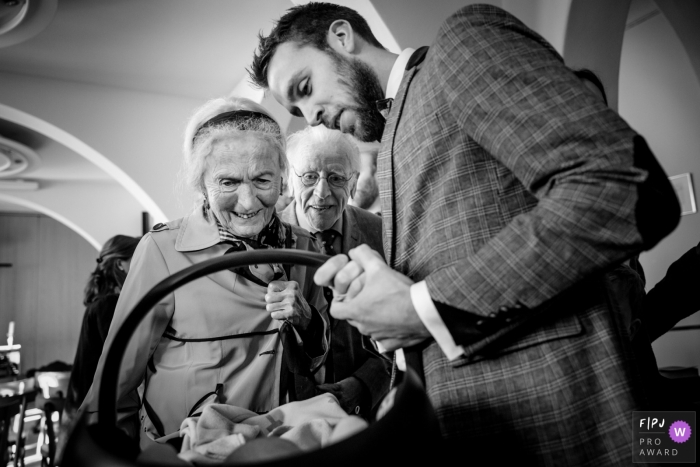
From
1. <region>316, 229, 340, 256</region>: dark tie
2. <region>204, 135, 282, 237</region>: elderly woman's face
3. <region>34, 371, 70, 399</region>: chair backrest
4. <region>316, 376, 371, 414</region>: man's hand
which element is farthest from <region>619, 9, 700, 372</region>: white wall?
<region>34, 371, 70, 399</region>: chair backrest

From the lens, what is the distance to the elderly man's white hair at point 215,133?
1460 mm

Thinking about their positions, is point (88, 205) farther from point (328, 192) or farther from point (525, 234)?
point (525, 234)

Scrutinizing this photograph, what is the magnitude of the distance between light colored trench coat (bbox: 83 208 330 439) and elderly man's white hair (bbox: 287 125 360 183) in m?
1.01

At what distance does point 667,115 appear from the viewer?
4402 millimetres

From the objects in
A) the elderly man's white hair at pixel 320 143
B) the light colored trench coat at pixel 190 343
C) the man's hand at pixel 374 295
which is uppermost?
the elderly man's white hair at pixel 320 143

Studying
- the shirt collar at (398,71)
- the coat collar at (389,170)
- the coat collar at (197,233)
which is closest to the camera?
the coat collar at (389,170)

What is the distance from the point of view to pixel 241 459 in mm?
539

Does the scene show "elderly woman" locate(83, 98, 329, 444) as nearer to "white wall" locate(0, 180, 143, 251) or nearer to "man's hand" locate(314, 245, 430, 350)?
"man's hand" locate(314, 245, 430, 350)

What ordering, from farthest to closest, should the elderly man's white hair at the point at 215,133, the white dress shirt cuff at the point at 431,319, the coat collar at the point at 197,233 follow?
the elderly man's white hair at the point at 215,133 → the coat collar at the point at 197,233 → the white dress shirt cuff at the point at 431,319

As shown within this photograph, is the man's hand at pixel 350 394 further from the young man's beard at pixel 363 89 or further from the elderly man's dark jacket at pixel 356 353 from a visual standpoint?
the young man's beard at pixel 363 89

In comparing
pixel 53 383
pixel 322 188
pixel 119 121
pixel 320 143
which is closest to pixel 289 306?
pixel 322 188

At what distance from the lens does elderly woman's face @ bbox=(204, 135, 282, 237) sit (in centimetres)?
142

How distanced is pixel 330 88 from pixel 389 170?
0.40m

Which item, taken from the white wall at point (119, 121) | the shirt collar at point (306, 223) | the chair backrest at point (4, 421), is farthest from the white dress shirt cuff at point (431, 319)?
the white wall at point (119, 121)
